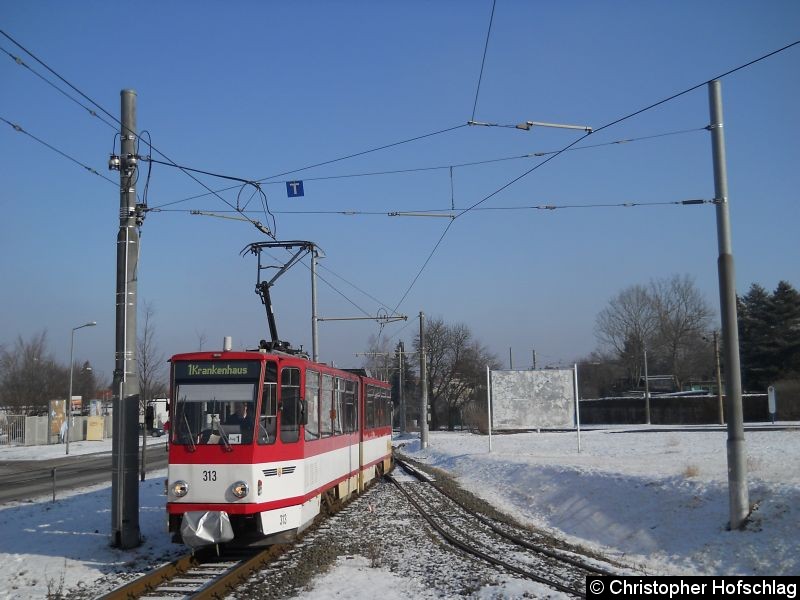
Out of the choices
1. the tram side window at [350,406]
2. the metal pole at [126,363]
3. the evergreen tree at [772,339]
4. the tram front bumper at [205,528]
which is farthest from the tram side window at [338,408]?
the evergreen tree at [772,339]

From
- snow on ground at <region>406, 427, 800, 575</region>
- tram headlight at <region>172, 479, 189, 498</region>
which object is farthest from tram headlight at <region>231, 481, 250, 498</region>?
snow on ground at <region>406, 427, 800, 575</region>

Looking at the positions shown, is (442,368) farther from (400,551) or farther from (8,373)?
(400,551)

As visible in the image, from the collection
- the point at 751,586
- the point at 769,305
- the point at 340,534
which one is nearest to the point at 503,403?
the point at 340,534

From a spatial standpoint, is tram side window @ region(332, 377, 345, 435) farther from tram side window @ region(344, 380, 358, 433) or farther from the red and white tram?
the red and white tram

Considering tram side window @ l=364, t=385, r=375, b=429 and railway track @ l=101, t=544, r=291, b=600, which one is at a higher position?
tram side window @ l=364, t=385, r=375, b=429

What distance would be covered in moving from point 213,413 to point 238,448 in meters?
0.71

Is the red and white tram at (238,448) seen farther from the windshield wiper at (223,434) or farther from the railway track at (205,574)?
the railway track at (205,574)

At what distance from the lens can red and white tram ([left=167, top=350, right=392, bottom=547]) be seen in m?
10.4

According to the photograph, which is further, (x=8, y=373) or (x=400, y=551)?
(x=8, y=373)

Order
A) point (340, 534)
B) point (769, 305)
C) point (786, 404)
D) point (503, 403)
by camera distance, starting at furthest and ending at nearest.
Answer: point (769, 305) < point (786, 404) < point (503, 403) < point (340, 534)

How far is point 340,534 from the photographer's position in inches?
508

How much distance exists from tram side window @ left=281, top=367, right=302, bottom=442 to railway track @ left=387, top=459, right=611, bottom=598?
3060 mm

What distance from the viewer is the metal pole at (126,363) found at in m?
11.7

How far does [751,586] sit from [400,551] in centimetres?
515
